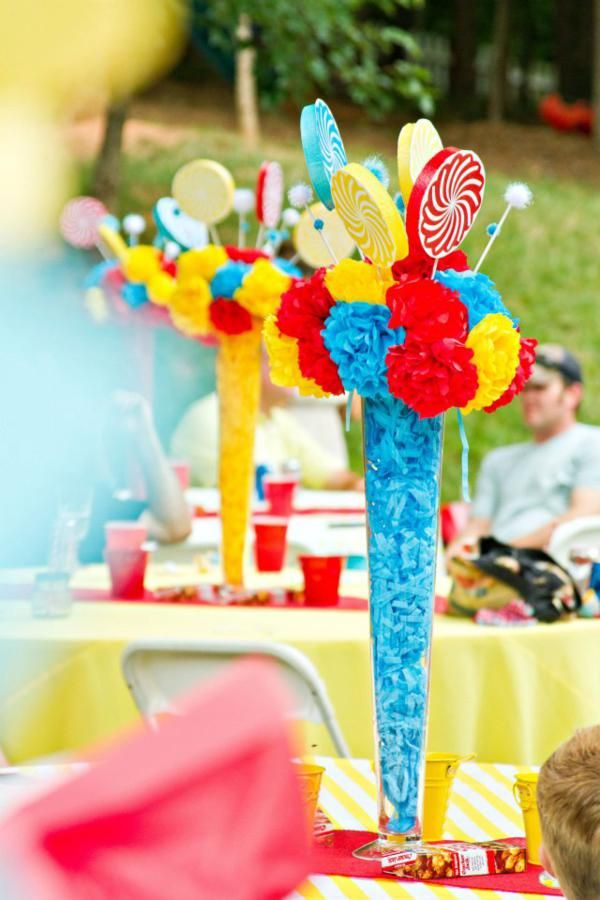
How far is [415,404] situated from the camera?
1.54m

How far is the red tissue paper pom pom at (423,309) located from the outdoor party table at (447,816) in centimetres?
62

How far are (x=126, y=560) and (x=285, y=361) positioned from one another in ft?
4.48

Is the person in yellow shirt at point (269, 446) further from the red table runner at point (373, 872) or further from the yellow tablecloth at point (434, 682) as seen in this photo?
the red table runner at point (373, 872)

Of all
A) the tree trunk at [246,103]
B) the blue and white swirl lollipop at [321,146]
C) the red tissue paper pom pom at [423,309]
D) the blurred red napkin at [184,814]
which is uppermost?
the tree trunk at [246,103]

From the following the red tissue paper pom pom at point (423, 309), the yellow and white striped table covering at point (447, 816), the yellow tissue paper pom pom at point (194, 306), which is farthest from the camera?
the yellow tissue paper pom pom at point (194, 306)

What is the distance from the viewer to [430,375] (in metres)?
1.53

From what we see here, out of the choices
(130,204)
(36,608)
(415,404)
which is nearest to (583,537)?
(36,608)

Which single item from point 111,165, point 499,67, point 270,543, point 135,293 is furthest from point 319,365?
point 499,67

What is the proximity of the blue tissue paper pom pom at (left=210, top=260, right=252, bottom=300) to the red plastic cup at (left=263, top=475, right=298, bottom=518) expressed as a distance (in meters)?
1.08

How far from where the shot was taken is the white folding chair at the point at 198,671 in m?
2.30

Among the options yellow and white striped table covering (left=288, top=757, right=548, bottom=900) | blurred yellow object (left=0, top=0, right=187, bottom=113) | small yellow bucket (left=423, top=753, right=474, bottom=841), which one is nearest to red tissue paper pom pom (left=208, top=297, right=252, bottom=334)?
yellow and white striped table covering (left=288, top=757, right=548, bottom=900)

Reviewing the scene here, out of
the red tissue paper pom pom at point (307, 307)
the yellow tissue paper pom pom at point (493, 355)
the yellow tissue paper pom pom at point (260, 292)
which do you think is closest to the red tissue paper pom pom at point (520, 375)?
the yellow tissue paper pom pom at point (493, 355)

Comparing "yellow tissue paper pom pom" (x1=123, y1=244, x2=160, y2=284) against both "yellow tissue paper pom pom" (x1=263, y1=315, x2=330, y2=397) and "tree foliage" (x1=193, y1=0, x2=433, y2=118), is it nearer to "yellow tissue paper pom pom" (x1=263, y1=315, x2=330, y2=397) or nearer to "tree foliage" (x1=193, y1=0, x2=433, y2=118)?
"yellow tissue paper pom pom" (x1=263, y1=315, x2=330, y2=397)

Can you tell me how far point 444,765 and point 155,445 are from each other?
5.64 ft
